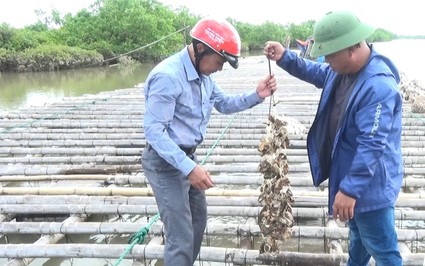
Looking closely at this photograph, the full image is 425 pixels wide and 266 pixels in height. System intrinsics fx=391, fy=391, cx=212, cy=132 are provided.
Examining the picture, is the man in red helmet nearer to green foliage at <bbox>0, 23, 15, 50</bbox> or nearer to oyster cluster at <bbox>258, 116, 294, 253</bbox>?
oyster cluster at <bbox>258, 116, 294, 253</bbox>

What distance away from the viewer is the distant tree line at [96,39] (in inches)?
976

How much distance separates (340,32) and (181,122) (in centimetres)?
95

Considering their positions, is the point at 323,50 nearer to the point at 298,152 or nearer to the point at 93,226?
the point at 93,226

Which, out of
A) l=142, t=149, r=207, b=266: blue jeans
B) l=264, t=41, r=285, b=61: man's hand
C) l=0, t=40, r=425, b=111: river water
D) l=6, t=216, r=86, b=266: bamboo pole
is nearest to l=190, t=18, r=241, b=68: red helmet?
l=264, t=41, r=285, b=61: man's hand

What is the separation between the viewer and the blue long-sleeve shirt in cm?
202

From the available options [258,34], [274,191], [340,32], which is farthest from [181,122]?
[258,34]

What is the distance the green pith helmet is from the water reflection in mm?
11799

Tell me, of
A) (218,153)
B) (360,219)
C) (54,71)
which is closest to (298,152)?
(218,153)

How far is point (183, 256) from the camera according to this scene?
2.20 m

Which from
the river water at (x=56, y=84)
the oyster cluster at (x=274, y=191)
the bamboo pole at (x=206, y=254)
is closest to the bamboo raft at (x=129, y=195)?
the bamboo pole at (x=206, y=254)

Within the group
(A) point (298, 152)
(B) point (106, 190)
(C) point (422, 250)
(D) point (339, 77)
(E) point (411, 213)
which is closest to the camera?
(D) point (339, 77)

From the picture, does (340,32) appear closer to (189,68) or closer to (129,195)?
(189,68)

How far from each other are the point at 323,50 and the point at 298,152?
2.97 meters

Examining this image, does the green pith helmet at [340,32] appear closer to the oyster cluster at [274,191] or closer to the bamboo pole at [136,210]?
the oyster cluster at [274,191]
